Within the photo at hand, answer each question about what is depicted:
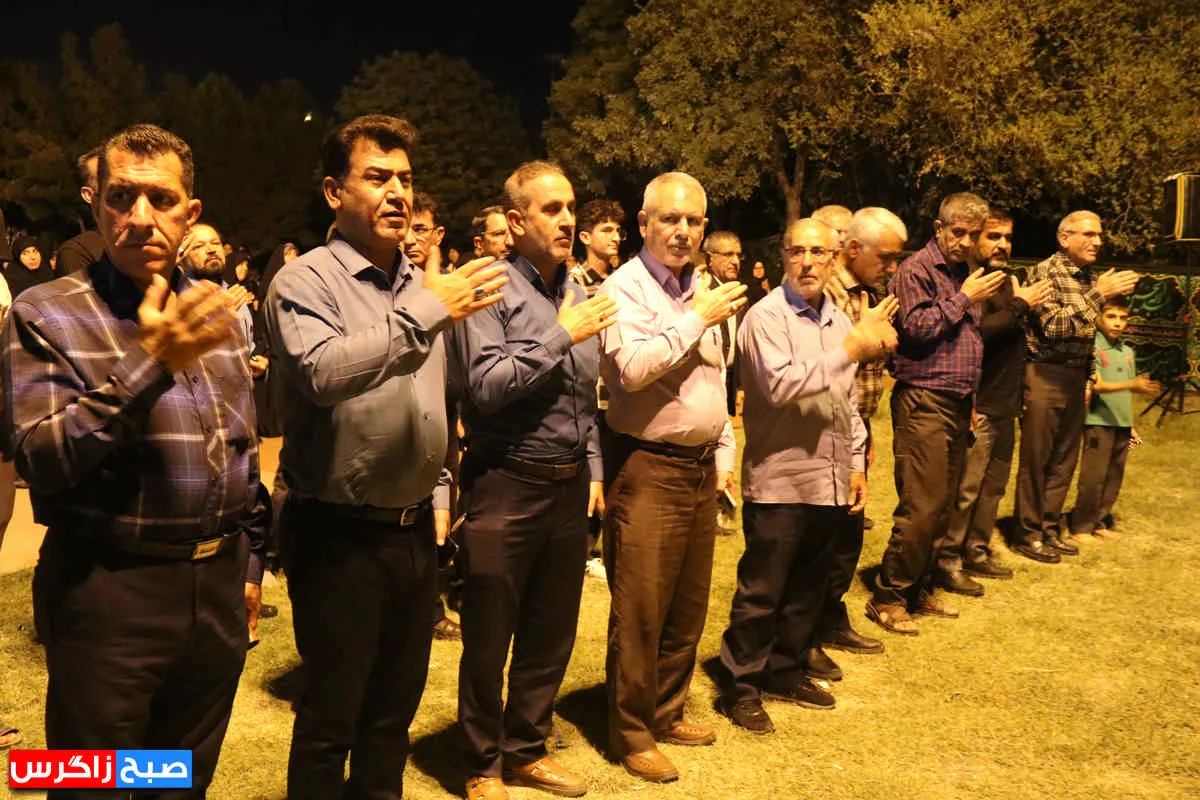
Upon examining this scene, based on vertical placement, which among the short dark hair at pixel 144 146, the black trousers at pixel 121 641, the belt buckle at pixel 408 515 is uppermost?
the short dark hair at pixel 144 146

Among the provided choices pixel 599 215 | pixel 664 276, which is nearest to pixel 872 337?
pixel 664 276

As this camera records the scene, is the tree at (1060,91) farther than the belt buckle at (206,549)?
Yes

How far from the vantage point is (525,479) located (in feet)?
11.7

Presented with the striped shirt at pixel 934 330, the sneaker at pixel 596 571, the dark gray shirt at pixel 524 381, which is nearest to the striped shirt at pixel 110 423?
the dark gray shirt at pixel 524 381

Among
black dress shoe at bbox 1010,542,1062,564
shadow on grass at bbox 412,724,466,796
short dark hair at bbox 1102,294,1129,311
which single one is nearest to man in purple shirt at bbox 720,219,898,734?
shadow on grass at bbox 412,724,466,796

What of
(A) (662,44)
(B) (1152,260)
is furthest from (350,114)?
(B) (1152,260)

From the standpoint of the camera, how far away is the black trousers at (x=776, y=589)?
4.38 meters

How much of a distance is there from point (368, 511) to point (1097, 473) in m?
5.85

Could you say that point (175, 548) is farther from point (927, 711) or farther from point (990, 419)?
point (990, 419)

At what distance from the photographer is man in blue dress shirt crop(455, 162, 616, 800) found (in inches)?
140

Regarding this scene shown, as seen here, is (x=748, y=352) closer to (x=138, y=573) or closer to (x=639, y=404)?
(x=639, y=404)

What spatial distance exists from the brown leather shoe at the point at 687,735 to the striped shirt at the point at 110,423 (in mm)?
2260

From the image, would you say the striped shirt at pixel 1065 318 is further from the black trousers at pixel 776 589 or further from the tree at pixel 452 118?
the tree at pixel 452 118

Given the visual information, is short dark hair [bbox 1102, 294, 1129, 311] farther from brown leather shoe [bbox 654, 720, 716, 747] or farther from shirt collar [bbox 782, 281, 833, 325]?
brown leather shoe [bbox 654, 720, 716, 747]
